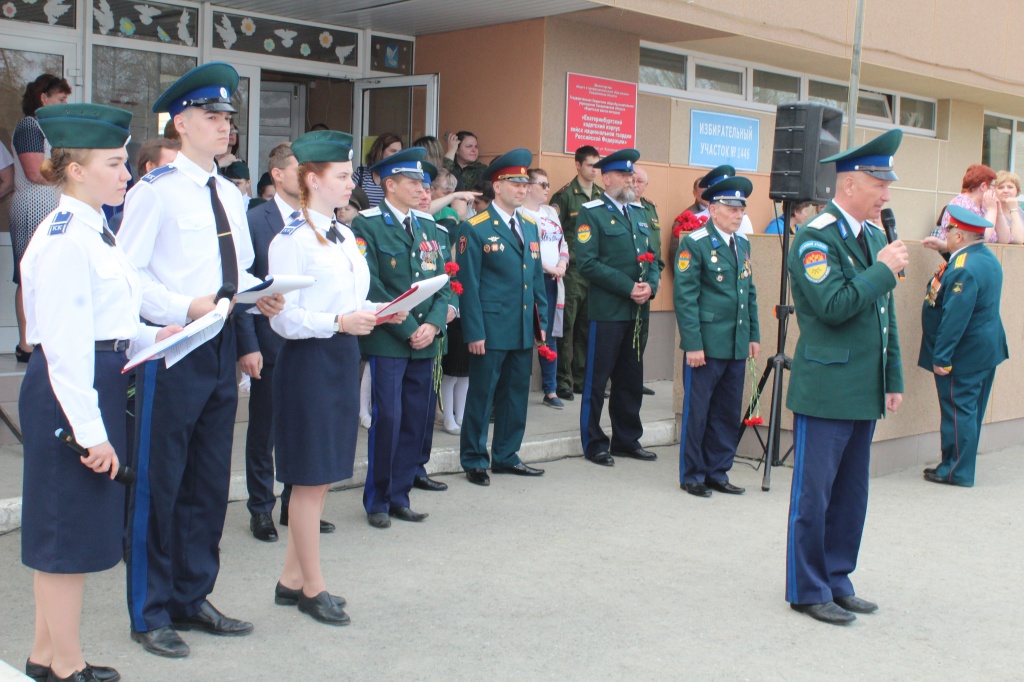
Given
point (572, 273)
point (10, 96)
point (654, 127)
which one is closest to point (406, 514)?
point (572, 273)

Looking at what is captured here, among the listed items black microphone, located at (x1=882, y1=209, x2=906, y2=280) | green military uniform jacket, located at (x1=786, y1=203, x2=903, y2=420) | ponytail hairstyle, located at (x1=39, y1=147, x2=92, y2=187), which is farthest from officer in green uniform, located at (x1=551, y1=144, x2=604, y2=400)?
ponytail hairstyle, located at (x1=39, y1=147, x2=92, y2=187)

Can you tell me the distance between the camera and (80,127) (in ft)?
11.9

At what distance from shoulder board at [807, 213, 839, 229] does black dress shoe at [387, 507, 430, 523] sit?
9.08ft

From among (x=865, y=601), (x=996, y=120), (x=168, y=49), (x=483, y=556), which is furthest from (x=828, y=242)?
(x=996, y=120)

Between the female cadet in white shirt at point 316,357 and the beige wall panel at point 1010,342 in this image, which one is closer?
the female cadet in white shirt at point 316,357

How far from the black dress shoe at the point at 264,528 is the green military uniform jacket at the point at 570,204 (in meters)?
4.72

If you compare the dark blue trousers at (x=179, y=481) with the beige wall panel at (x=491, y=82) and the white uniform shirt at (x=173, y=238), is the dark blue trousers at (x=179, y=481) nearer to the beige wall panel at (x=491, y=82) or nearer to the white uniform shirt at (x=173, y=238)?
the white uniform shirt at (x=173, y=238)

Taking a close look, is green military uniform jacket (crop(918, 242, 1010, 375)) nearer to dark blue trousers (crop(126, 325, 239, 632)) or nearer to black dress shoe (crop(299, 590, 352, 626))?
black dress shoe (crop(299, 590, 352, 626))

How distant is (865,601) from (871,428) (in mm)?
815

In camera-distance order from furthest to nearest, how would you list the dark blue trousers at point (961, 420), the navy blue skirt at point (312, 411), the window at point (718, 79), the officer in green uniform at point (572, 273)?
the window at point (718, 79) → the officer in green uniform at point (572, 273) → the dark blue trousers at point (961, 420) → the navy blue skirt at point (312, 411)

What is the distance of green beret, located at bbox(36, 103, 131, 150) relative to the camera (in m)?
3.62

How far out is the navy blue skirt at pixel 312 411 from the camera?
4516 millimetres

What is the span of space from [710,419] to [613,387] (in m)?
0.96

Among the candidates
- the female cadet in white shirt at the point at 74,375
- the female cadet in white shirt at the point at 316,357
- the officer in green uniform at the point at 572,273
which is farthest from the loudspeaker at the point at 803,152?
the female cadet in white shirt at the point at 74,375
